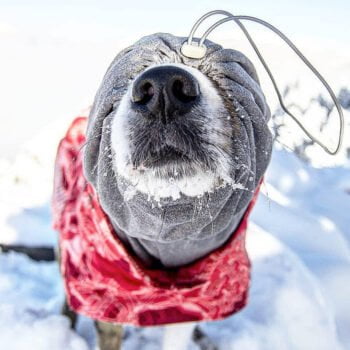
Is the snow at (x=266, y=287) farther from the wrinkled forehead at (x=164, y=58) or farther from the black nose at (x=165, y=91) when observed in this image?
the black nose at (x=165, y=91)

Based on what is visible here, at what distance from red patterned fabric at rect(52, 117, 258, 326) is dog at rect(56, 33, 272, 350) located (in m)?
0.11

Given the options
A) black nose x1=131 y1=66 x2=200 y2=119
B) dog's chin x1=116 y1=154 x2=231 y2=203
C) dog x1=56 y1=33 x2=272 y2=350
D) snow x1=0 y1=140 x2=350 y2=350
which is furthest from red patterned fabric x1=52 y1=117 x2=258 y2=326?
black nose x1=131 y1=66 x2=200 y2=119

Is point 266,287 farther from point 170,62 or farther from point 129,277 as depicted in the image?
point 170,62

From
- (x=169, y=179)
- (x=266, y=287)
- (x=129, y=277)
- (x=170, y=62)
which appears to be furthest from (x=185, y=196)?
(x=266, y=287)

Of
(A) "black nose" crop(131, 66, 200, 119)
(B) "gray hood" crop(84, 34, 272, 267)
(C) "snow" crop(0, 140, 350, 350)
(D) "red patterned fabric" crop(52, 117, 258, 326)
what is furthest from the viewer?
(C) "snow" crop(0, 140, 350, 350)

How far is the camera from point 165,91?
832 mm

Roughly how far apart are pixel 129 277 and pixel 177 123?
26.5 inches

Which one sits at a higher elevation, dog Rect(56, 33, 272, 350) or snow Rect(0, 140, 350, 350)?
dog Rect(56, 33, 272, 350)

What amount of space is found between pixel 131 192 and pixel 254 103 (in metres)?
0.36

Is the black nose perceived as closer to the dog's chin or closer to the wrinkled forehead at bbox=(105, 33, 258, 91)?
the dog's chin

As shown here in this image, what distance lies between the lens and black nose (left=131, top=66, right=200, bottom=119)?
0.83 metres

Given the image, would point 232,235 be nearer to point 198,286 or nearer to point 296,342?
point 198,286

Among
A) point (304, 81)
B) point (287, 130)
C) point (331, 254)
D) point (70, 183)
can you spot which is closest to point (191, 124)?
point (287, 130)

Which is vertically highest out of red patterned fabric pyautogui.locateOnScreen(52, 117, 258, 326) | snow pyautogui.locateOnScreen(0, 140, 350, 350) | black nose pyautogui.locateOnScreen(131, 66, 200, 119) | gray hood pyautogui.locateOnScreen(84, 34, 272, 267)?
black nose pyautogui.locateOnScreen(131, 66, 200, 119)
